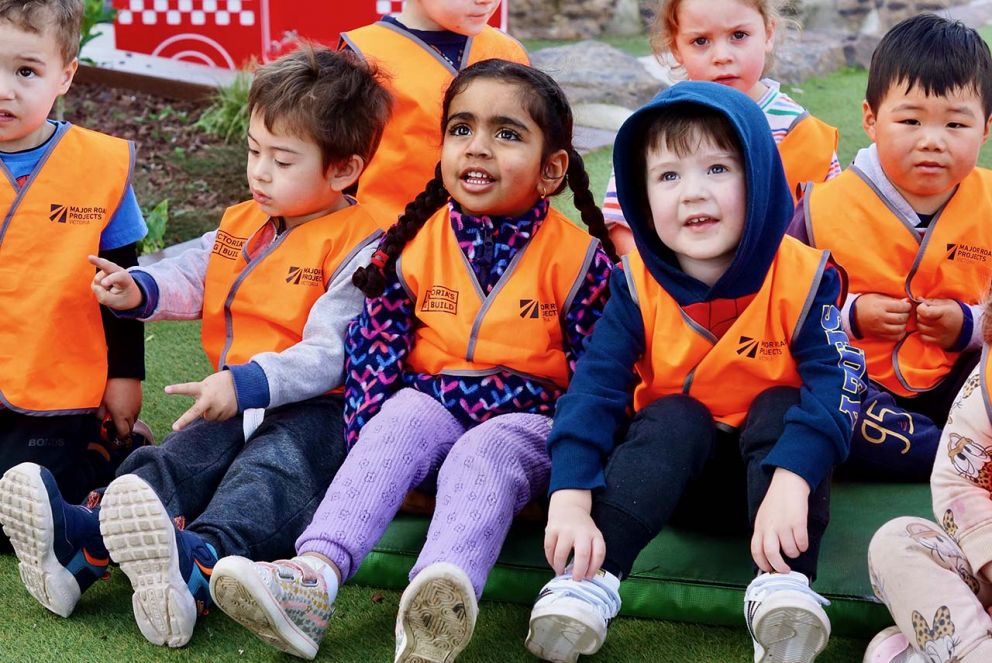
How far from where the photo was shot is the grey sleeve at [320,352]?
2795 millimetres

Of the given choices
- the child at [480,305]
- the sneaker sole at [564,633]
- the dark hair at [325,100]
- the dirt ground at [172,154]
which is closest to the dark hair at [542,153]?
the child at [480,305]

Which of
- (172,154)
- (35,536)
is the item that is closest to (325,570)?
(35,536)

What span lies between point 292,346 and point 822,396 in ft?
4.03

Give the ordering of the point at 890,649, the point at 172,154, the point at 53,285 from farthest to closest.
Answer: the point at 172,154 < the point at 53,285 < the point at 890,649

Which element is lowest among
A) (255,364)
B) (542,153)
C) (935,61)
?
(255,364)

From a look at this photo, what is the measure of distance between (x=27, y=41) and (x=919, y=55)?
2.04m

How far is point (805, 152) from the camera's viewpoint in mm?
3383

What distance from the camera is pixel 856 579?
8.13ft

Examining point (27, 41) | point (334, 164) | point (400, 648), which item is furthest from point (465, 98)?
point (400, 648)

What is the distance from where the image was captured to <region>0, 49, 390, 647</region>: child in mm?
2410

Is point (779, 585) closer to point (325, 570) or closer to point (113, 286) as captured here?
point (325, 570)

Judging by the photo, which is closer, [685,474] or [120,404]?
[685,474]

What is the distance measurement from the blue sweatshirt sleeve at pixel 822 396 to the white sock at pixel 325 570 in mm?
834

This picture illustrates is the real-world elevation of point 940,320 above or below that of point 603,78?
above
